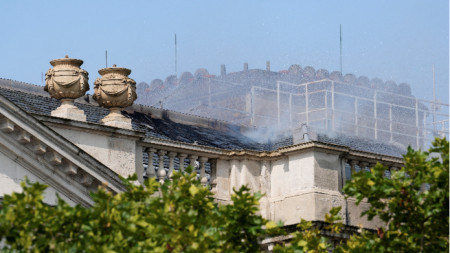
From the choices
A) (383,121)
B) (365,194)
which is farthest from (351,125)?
(365,194)

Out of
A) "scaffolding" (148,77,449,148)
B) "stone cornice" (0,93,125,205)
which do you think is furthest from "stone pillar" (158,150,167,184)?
"scaffolding" (148,77,449,148)

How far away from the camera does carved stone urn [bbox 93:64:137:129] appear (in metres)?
30.1

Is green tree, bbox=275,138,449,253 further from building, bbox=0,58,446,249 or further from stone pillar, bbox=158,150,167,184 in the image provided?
stone pillar, bbox=158,150,167,184

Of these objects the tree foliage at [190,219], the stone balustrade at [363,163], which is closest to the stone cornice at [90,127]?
the stone balustrade at [363,163]

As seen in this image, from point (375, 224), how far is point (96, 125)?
5507mm

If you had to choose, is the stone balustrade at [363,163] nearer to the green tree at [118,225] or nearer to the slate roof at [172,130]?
the slate roof at [172,130]

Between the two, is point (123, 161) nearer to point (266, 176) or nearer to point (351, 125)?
point (266, 176)

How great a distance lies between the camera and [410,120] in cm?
5394

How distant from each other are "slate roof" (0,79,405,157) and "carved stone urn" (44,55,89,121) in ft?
11.5

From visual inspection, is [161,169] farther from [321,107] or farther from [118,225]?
[321,107]

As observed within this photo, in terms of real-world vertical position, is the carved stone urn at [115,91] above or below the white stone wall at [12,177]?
above

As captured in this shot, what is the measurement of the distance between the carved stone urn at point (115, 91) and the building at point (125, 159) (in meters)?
0.02

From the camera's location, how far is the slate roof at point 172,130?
113 feet

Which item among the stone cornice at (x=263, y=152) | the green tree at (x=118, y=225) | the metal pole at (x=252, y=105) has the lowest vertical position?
the green tree at (x=118, y=225)
